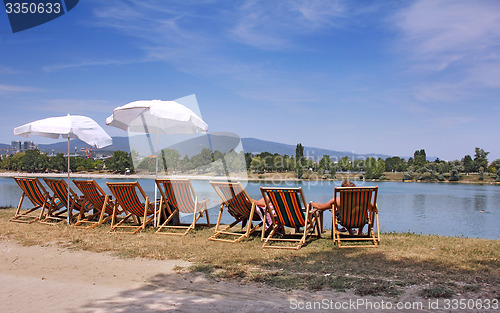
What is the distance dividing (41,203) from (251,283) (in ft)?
21.9

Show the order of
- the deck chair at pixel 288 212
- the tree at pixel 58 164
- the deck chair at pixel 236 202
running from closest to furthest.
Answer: the deck chair at pixel 288 212 → the deck chair at pixel 236 202 → the tree at pixel 58 164

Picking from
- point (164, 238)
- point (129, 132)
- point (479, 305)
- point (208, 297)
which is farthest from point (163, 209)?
point (479, 305)

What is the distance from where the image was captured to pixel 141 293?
348 centimetres

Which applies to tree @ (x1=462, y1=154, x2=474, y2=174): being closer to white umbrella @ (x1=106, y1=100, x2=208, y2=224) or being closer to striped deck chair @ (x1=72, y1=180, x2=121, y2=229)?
white umbrella @ (x1=106, y1=100, x2=208, y2=224)

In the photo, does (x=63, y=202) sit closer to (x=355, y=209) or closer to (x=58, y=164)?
(x=355, y=209)

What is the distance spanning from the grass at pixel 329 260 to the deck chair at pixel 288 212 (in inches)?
9.0

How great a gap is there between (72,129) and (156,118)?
1751 millimetres

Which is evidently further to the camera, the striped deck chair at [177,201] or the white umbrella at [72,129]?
the white umbrella at [72,129]

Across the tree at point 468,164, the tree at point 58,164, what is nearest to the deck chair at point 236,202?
the tree at point 58,164

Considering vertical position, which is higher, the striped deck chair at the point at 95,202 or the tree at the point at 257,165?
the tree at the point at 257,165

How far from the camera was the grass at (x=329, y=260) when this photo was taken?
3.64m

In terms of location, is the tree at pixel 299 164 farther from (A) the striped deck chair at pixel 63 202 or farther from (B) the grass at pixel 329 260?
(B) the grass at pixel 329 260

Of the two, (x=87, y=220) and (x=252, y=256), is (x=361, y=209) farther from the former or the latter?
(x=87, y=220)

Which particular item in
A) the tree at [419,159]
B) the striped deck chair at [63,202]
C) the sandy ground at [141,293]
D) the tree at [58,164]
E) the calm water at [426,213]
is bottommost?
the calm water at [426,213]
